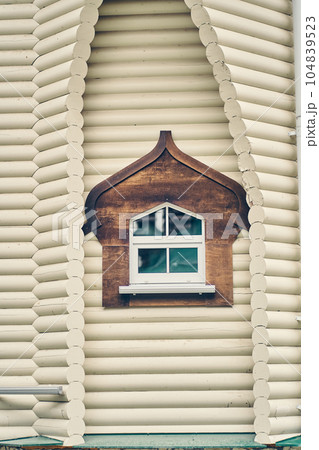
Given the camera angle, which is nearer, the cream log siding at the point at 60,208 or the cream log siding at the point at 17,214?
the cream log siding at the point at 60,208

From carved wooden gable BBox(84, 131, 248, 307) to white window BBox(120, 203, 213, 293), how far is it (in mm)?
10

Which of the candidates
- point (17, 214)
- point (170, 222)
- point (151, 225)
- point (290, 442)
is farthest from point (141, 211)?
point (290, 442)

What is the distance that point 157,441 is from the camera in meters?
7.57

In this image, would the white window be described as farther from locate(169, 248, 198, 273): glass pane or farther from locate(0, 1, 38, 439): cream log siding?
locate(0, 1, 38, 439): cream log siding

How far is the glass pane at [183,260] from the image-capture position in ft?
27.0

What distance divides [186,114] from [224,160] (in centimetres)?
64

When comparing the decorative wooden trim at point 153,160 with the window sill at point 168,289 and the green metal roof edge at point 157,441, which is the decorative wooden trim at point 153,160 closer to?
the window sill at point 168,289

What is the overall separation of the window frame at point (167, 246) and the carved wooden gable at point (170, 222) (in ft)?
0.03

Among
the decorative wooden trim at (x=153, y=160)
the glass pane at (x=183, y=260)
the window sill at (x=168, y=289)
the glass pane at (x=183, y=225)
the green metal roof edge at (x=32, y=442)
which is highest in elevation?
the decorative wooden trim at (x=153, y=160)

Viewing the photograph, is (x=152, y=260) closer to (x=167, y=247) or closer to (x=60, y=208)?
(x=167, y=247)

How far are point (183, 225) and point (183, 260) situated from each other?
363 millimetres

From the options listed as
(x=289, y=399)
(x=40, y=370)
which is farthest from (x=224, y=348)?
(x=40, y=370)

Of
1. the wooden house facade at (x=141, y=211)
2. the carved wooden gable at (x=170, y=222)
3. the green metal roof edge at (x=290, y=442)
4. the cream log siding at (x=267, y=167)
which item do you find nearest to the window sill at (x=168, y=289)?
the carved wooden gable at (x=170, y=222)

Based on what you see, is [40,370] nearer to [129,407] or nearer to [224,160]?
[129,407]
